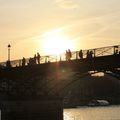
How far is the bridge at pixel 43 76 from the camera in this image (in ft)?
264

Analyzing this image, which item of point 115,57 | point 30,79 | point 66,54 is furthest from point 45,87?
point 115,57

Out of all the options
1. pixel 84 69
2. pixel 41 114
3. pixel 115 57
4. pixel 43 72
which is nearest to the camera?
pixel 115 57

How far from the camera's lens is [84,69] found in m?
81.5

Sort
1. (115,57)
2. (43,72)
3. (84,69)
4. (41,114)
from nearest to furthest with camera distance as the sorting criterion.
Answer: (115,57)
(84,69)
(43,72)
(41,114)

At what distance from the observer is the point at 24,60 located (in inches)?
3681

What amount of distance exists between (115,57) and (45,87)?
20.3 m

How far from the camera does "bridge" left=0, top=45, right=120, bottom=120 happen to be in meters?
80.5

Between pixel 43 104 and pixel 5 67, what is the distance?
899cm

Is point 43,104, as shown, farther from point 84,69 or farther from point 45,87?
point 84,69

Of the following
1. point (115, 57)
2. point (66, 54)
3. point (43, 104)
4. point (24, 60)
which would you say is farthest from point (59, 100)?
point (115, 57)

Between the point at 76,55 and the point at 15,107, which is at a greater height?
the point at 76,55

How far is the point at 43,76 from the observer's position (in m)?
91.2

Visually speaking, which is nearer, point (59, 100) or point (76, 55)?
point (76, 55)

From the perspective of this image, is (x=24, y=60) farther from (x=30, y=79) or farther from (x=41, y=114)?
(x=41, y=114)
